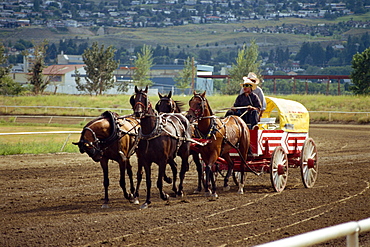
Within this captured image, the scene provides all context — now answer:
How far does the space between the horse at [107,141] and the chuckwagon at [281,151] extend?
1.60m

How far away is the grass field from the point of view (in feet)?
64.8

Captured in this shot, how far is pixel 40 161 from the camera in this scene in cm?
1672

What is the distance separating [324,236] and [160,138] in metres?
6.80

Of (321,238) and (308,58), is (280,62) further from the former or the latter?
(321,238)

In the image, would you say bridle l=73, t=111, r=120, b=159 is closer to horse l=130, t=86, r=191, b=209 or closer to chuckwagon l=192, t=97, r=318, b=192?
horse l=130, t=86, r=191, b=209

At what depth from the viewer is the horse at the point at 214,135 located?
10805mm

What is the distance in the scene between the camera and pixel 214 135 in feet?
35.9

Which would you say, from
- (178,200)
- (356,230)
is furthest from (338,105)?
(356,230)

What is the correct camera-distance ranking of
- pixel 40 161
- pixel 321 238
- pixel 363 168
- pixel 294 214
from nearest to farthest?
pixel 321 238 < pixel 294 214 < pixel 363 168 < pixel 40 161

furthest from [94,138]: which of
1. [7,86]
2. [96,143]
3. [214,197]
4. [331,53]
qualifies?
[331,53]

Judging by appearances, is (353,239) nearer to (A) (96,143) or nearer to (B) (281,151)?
(A) (96,143)

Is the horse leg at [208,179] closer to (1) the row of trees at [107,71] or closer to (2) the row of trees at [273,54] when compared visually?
(1) the row of trees at [107,71]

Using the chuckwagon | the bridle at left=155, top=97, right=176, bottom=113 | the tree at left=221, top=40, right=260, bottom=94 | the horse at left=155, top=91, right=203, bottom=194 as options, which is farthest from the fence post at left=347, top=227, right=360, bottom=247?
the tree at left=221, top=40, right=260, bottom=94

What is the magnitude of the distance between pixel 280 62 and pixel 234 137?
177 metres
